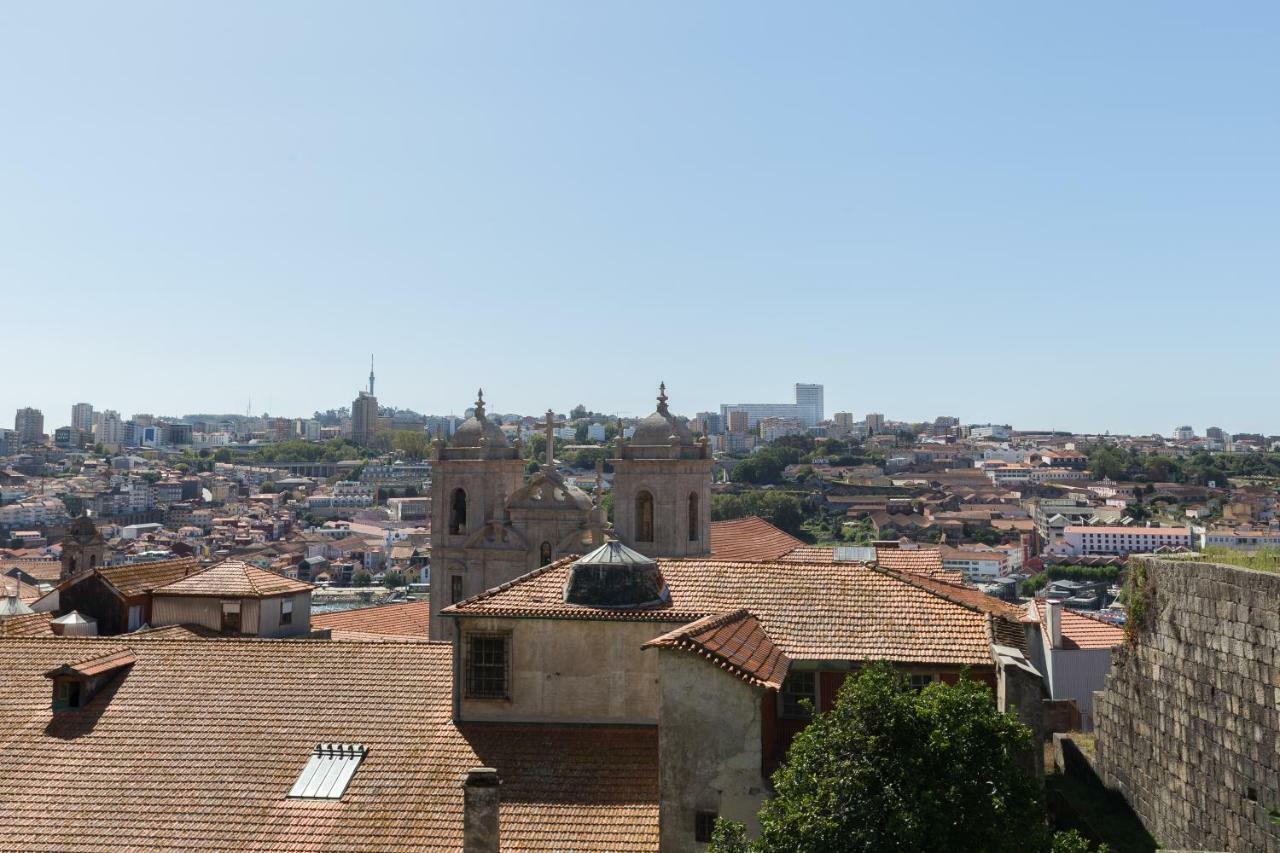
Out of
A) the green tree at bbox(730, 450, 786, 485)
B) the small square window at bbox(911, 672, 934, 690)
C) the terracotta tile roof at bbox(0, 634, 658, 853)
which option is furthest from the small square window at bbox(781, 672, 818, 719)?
the green tree at bbox(730, 450, 786, 485)

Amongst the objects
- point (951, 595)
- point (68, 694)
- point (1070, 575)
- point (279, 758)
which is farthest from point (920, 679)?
A: point (1070, 575)

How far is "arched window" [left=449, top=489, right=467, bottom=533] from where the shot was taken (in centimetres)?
3488

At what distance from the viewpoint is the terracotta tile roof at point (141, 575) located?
2636 cm

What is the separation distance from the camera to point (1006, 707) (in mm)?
13141

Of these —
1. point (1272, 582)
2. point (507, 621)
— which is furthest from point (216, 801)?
point (1272, 582)

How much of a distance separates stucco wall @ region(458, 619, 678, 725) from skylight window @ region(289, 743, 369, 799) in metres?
1.63

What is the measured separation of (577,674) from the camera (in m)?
15.6

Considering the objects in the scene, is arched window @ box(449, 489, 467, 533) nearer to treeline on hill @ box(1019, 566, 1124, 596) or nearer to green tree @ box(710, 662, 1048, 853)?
green tree @ box(710, 662, 1048, 853)

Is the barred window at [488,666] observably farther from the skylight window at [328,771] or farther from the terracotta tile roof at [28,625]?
the terracotta tile roof at [28,625]

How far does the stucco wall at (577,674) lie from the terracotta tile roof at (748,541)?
1785 centimetres

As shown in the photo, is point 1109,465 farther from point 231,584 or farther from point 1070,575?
point 231,584

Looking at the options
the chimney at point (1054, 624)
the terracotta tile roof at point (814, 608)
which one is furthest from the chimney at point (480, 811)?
the chimney at point (1054, 624)

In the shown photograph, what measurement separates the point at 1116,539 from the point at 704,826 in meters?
102

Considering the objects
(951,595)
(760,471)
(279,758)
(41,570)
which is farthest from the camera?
(760,471)
